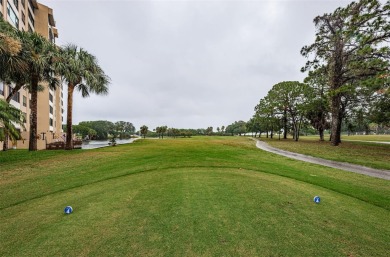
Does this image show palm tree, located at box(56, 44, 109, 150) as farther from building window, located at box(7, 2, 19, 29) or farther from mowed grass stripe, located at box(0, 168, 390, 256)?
mowed grass stripe, located at box(0, 168, 390, 256)

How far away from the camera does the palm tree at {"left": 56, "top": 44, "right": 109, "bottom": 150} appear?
19234 mm

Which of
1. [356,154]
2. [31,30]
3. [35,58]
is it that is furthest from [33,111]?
[356,154]

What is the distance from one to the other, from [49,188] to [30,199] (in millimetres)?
1142

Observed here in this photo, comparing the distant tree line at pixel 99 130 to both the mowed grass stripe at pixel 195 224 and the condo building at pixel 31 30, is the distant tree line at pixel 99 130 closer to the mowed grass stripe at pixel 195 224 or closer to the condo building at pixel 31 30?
the condo building at pixel 31 30

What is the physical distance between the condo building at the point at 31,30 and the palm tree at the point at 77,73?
5.80m

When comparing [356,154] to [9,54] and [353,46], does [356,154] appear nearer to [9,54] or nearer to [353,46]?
[353,46]

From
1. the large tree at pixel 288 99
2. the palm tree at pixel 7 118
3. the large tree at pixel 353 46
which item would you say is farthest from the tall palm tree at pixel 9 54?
the large tree at pixel 288 99

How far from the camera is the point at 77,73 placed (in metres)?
20.5

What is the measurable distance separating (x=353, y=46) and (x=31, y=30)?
52353 millimetres

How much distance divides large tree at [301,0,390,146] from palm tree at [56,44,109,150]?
2530cm

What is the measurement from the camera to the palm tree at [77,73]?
1923cm

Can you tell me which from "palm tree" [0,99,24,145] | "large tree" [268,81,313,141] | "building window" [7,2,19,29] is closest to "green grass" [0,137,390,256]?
"palm tree" [0,99,24,145]

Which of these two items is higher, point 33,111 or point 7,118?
point 33,111

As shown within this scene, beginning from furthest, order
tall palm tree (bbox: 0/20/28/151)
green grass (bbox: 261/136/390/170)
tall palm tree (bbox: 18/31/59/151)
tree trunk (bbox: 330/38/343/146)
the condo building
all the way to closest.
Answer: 1. the condo building
2. tree trunk (bbox: 330/38/343/146)
3. tall palm tree (bbox: 18/31/59/151)
4. green grass (bbox: 261/136/390/170)
5. tall palm tree (bbox: 0/20/28/151)
